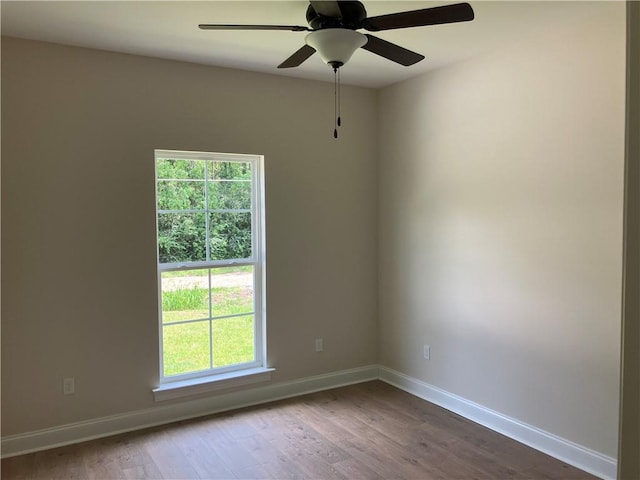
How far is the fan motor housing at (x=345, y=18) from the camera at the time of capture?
2021mm

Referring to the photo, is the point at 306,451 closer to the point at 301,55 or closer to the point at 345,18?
the point at 301,55

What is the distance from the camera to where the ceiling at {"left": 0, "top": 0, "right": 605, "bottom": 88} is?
96.7 inches

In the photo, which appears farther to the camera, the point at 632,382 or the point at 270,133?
the point at 270,133

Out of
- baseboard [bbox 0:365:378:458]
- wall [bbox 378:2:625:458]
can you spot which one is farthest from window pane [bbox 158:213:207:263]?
wall [bbox 378:2:625:458]

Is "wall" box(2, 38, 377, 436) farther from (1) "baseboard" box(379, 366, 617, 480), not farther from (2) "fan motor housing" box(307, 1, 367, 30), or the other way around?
(2) "fan motor housing" box(307, 1, 367, 30)

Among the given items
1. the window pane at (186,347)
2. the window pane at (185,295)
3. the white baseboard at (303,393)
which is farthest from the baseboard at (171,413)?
the window pane at (185,295)

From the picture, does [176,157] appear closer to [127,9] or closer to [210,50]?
[210,50]

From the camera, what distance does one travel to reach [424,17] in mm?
1994

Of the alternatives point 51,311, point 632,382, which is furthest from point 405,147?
point 632,382

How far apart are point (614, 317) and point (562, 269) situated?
0.38 meters

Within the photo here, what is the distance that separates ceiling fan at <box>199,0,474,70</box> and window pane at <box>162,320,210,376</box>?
2185 millimetres

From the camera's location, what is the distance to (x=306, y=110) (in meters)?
3.91

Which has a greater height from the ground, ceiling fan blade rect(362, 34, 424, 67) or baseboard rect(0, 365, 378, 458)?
ceiling fan blade rect(362, 34, 424, 67)

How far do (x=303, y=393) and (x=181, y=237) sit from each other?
62.5 inches
